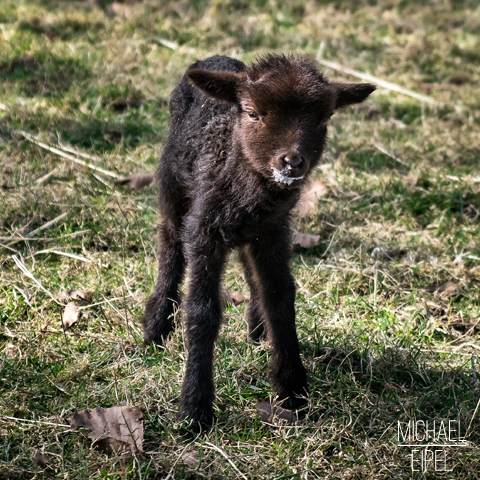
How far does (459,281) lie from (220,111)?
243cm

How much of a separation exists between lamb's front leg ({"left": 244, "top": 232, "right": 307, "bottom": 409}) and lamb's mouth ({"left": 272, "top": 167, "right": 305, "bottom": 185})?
60cm

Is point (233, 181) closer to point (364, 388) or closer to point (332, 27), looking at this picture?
point (364, 388)

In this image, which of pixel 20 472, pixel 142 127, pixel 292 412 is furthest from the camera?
pixel 142 127

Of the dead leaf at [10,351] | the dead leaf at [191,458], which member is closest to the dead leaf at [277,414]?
the dead leaf at [191,458]

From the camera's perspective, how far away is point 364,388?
3.94 m

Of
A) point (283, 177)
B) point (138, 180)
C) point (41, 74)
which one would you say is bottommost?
point (138, 180)

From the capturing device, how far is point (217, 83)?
3.46m

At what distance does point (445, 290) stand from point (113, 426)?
273 centimetres

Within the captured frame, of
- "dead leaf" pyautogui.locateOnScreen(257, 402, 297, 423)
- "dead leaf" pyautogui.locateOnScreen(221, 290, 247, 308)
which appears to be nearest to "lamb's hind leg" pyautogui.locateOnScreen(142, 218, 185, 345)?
"dead leaf" pyautogui.locateOnScreen(221, 290, 247, 308)

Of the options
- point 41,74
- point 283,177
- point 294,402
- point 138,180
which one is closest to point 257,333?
point 294,402

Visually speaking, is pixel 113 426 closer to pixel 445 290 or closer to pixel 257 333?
pixel 257 333

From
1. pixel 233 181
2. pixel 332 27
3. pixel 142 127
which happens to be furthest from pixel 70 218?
pixel 332 27

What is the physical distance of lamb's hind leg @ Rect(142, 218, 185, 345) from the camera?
4.35 meters

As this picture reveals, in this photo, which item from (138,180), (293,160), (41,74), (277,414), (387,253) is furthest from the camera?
(41,74)
